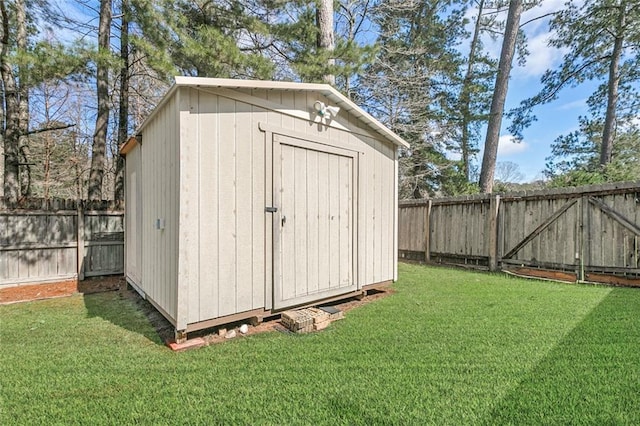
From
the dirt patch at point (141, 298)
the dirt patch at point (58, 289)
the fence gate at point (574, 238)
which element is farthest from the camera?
the fence gate at point (574, 238)

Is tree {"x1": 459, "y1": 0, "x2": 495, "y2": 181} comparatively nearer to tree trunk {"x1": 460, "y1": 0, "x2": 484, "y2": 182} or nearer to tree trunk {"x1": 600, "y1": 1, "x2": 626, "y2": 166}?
tree trunk {"x1": 460, "y1": 0, "x2": 484, "y2": 182}

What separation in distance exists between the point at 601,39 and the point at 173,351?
14079 millimetres

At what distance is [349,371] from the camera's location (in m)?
2.24

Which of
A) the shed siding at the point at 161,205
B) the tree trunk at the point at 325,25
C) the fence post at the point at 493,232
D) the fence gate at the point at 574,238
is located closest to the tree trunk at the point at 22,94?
the shed siding at the point at 161,205

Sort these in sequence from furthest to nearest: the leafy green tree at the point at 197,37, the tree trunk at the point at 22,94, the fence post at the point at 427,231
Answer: the fence post at the point at 427,231 → the tree trunk at the point at 22,94 → the leafy green tree at the point at 197,37

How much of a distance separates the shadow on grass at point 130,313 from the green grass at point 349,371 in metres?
0.04

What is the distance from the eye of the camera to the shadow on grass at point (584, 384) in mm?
1700

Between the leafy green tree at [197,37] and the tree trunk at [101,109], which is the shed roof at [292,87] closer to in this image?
the leafy green tree at [197,37]

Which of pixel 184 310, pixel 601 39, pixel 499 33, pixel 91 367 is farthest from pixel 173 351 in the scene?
pixel 499 33

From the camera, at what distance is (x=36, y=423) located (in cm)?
169

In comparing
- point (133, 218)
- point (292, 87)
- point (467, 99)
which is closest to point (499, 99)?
point (467, 99)

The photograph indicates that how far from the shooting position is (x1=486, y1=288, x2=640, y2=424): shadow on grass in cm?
170

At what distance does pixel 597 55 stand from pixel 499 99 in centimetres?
418

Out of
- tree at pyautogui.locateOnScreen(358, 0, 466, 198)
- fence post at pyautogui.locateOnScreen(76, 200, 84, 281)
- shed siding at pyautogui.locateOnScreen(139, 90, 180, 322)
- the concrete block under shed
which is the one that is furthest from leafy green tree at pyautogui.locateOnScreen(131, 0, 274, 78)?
the concrete block under shed
